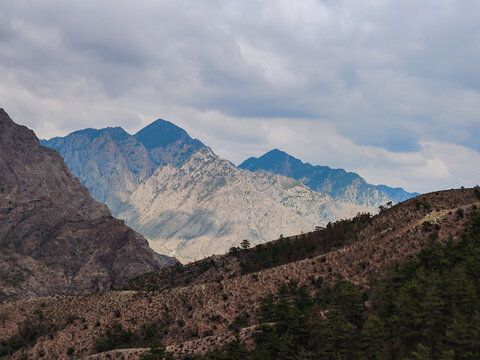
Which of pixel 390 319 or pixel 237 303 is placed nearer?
pixel 390 319

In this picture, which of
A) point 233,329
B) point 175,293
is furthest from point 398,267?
point 175,293

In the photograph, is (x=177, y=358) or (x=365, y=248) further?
(x=365, y=248)

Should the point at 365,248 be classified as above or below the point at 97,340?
above

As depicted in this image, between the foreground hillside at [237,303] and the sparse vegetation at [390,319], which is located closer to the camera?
the sparse vegetation at [390,319]

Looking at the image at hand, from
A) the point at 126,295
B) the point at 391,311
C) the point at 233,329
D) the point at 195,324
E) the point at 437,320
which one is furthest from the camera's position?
the point at 126,295

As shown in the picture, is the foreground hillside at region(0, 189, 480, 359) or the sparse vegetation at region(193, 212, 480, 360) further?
the foreground hillside at region(0, 189, 480, 359)

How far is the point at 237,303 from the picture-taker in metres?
79.1

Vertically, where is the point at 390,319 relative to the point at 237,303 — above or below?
below

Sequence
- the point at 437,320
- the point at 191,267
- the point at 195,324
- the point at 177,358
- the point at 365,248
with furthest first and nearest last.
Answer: the point at 191,267 → the point at 365,248 → the point at 195,324 → the point at 177,358 → the point at 437,320

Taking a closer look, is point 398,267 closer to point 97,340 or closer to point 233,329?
point 233,329

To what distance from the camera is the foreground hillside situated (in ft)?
218

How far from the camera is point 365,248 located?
274ft

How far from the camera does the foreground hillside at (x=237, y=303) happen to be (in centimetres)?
6650

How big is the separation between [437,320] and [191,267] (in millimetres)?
98341
